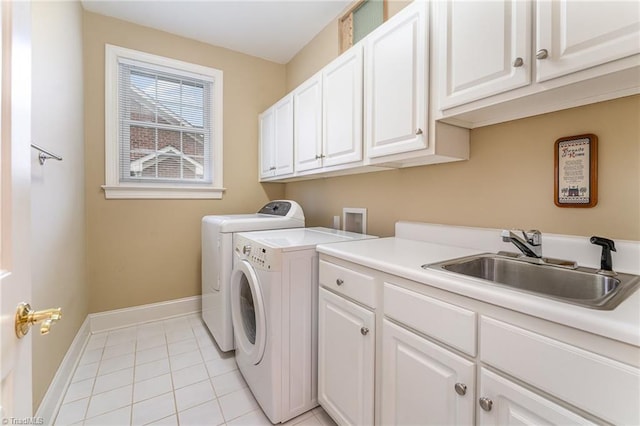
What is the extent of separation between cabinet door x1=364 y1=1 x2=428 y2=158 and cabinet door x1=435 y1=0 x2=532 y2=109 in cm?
10

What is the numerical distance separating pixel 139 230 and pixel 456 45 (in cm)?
278

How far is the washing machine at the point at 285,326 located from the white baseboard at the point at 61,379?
1019 millimetres

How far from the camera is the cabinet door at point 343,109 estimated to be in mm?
1686

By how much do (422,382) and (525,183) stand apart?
3.08 feet

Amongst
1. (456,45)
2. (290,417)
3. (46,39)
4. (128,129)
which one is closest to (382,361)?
(290,417)

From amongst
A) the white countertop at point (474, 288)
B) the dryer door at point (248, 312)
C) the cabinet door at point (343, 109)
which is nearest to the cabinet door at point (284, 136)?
the cabinet door at point (343, 109)

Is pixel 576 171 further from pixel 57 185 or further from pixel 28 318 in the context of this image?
pixel 57 185

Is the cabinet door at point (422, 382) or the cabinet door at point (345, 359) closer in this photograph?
the cabinet door at point (422, 382)

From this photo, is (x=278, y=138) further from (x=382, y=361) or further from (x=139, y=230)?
(x=382, y=361)

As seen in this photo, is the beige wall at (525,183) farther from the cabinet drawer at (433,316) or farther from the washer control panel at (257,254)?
the washer control panel at (257,254)

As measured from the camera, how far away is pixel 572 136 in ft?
3.63

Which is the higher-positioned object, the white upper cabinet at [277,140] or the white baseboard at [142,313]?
the white upper cabinet at [277,140]

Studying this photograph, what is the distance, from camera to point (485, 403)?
803 millimetres

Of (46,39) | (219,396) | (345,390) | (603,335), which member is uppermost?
(46,39)
